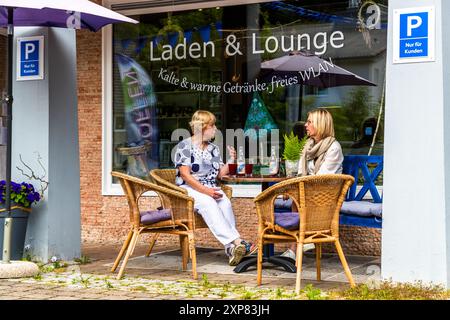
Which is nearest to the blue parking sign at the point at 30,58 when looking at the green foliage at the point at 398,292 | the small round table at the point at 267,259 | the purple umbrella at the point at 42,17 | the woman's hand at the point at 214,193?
the purple umbrella at the point at 42,17

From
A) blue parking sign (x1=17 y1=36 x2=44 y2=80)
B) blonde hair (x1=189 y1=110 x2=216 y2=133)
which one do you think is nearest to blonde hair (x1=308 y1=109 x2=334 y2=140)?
blonde hair (x1=189 y1=110 x2=216 y2=133)

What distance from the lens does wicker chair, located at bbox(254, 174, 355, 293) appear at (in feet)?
20.8

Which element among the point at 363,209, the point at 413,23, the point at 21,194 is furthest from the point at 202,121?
the point at 413,23

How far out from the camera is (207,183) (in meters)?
8.09

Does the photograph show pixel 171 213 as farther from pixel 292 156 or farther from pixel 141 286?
pixel 292 156

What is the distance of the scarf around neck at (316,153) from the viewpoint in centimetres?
774

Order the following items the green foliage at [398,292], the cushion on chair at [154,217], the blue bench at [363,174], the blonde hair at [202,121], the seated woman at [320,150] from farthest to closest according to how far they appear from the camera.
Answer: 1. the blue bench at [363,174]
2. the blonde hair at [202,121]
3. the seated woman at [320,150]
4. the cushion on chair at [154,217]
5. the green foliage at [398,292]

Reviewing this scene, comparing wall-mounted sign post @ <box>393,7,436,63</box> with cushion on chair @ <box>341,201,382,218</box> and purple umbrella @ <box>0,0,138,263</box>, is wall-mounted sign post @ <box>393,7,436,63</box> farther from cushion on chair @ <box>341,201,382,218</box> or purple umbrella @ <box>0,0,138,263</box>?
purple umbrella @ <box>0,0,138,263</box>

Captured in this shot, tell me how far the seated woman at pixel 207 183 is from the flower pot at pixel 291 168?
65cm

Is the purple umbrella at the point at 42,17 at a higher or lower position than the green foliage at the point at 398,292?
higher

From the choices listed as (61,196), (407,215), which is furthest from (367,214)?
(61,196)

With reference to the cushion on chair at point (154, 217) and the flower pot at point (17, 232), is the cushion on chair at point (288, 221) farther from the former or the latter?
the flower pot at point (17, 232)

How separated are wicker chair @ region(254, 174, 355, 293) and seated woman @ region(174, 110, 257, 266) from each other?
1.07 m

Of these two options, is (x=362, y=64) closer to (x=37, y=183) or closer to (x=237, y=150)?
(x=237, y=150)
